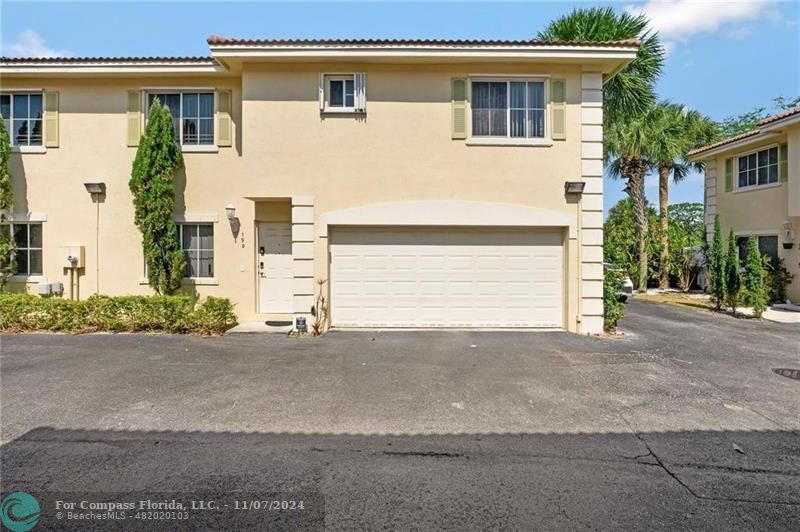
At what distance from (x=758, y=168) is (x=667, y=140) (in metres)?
3.67

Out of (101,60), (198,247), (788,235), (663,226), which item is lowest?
(198,247)

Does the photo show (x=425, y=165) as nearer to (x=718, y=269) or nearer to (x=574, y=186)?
(x=574, y=186)

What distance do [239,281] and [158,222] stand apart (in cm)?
206

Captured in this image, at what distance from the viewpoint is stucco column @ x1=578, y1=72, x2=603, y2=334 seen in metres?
8.91

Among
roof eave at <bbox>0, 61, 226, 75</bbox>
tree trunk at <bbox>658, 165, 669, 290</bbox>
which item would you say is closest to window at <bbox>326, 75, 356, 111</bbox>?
roof eave at <bbox>0, 61, 226, 75</bbox>

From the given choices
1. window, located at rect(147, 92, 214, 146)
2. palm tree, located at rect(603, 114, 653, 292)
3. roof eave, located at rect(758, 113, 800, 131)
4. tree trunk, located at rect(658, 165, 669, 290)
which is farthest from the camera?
tree trunk, located at rect(658, 165, 669, 290)

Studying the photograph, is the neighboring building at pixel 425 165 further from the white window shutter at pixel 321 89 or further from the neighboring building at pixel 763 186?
the neighboring building at pixel 763 186

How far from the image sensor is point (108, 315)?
8.75 metres

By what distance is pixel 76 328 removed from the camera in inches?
345

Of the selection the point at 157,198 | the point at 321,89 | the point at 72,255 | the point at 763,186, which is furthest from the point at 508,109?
the point at 763,186

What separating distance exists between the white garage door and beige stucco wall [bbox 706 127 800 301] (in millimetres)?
9456

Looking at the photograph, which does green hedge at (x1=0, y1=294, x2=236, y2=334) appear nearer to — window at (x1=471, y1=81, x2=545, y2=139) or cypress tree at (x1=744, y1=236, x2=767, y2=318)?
window at (x1=471, y1=81, x2=545, y2=139)

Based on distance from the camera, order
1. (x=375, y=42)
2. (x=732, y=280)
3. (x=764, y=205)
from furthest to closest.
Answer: (x=764, y=205), (x=732, y=280), (x=375, y=42)

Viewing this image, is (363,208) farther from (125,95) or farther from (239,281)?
(125,95)
